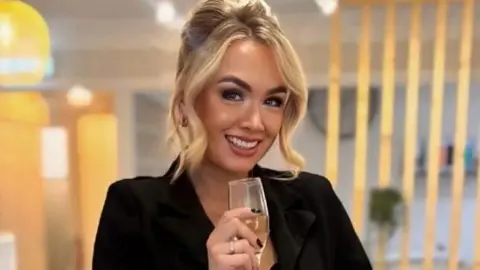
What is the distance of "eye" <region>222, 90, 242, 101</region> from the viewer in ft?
2.89

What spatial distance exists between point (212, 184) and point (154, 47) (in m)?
2.83

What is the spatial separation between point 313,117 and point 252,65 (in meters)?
3.47

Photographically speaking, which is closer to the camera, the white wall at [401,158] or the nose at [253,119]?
the nose at [253,119]

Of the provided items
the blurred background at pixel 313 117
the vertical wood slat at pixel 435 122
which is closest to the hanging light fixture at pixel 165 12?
the blurred background at pixel 313 117

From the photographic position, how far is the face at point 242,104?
87cm

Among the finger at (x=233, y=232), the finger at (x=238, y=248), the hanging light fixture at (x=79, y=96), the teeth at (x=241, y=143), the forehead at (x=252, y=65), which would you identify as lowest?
the finger at (x=238, y=248)

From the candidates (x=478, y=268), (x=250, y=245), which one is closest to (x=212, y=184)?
(x=250, y=245)

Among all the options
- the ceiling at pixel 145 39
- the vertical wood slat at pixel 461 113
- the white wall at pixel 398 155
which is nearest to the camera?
the vertical wood slat at pixel 461 113

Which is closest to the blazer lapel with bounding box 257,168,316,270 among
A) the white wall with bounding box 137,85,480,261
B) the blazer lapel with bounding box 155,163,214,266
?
the blazer lapel with bounding box 155,163,214,266

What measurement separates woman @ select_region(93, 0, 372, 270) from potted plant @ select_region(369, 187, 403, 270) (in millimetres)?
2207

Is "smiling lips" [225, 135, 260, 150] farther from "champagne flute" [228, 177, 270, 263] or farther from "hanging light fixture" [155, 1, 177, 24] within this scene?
"hanging light fixture" [155, 1, 177, 24]

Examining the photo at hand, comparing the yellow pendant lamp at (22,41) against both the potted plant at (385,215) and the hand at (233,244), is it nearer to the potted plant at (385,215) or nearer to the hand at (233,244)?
the hand at (233,244)

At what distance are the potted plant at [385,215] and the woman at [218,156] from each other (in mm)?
2207

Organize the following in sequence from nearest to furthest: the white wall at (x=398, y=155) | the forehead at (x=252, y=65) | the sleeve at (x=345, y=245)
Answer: the forehead at (x=252, y=65) < the sleeve at (x=345, y=245) < the white wall at (x=398, y=155)
